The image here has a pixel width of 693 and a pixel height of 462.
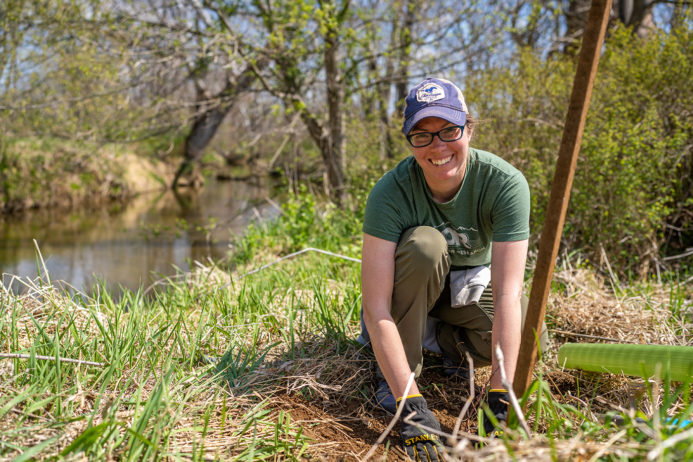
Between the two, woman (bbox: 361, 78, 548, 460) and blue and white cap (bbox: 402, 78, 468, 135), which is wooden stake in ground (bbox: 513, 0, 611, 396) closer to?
woman (bbox: 361, 78, 548, 460)

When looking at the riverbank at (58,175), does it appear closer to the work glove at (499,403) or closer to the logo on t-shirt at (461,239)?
the logo on t-shirt at (461,239)

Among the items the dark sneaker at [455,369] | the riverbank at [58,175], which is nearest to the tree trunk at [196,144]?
the riverbank at [58,175]

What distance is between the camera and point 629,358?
2020 mm

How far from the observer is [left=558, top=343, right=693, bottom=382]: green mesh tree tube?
1812mm

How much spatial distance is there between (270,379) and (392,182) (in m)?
0.97

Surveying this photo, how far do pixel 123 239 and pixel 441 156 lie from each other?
7868 mm

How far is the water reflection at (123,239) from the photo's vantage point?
6840 millimetres

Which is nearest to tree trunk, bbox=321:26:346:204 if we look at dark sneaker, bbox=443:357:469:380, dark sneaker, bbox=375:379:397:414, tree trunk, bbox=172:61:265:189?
tree trunk, bbox=172:61:265:189

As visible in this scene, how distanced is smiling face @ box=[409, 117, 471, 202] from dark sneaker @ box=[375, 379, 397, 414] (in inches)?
33.8

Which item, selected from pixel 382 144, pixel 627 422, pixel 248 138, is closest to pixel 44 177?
pixel 248 138

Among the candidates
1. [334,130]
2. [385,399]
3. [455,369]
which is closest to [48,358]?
[385,399]

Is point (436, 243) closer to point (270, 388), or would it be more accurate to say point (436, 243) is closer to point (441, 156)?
point (441, 156)

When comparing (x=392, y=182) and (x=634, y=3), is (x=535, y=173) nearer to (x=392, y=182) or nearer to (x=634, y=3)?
(x=392, y=182)

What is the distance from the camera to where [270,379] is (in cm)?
228
